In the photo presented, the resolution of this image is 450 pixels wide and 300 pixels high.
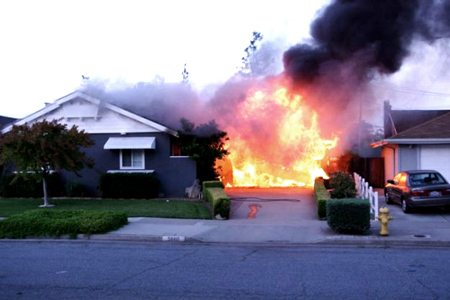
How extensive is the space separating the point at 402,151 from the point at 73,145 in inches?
500

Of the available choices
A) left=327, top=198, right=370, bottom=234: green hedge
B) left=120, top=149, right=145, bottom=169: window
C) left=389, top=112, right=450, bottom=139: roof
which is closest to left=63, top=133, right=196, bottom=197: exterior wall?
left=120, top=149, right=145, bottom=169: window

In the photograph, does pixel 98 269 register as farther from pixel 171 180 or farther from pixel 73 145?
pixel 171 180

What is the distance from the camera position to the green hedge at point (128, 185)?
66.3ft

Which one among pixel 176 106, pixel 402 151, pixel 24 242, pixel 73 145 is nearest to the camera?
pixel 24 242

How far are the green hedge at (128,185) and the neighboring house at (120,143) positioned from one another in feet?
Result: 2.74

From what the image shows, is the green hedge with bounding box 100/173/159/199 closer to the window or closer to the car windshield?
the window

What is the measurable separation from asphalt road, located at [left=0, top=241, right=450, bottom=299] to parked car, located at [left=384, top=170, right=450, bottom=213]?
4952mm

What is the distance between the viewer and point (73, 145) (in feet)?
56.0

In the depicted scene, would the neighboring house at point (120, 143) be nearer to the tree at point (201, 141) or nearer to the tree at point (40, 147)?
the tree at point (201, 141)

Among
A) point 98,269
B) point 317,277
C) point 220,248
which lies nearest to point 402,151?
point 220,248

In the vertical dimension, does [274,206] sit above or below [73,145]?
below

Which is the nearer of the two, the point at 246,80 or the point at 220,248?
the point at 220,248

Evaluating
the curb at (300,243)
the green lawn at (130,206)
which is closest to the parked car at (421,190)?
the curb at (300,243)

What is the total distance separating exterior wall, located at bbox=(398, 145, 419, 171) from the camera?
19.8 metres
